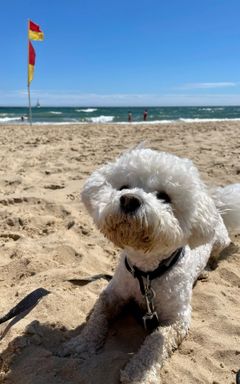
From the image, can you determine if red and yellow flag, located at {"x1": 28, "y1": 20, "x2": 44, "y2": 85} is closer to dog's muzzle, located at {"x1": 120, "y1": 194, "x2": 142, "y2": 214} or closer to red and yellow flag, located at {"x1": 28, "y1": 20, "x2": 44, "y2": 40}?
red and yellow flag, located at {"x1": 28, "y1": 20, "x2": 44, "y2": 40}

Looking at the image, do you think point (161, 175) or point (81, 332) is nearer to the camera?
point (161, 175)

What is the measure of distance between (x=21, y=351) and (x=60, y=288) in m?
0.72

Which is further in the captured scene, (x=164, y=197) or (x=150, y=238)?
(x=164, y=197)

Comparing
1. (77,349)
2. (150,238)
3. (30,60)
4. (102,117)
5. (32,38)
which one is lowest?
(102,117)

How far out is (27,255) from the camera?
11.9 ft

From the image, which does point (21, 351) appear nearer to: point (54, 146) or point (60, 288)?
point (60, 288)

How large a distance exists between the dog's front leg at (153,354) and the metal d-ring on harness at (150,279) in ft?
0.30

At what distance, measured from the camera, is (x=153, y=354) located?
2410 millimetres

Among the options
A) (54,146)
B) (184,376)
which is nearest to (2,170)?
(54,146)

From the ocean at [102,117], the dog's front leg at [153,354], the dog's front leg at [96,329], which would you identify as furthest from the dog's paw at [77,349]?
the ocean at [102,117]

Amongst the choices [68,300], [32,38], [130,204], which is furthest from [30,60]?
[130,204]

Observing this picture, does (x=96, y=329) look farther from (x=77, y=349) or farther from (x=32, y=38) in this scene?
(x=32, y=38)

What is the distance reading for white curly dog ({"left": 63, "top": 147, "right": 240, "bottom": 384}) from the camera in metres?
2.16

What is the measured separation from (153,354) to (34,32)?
17666 millimetres
